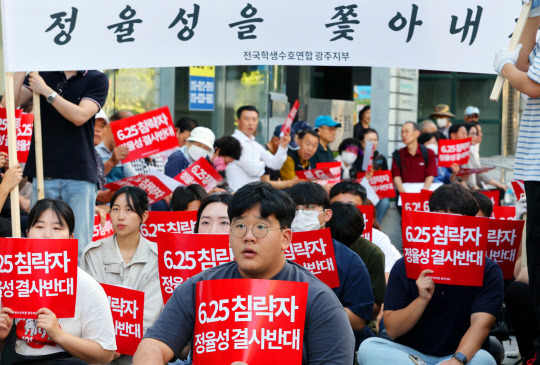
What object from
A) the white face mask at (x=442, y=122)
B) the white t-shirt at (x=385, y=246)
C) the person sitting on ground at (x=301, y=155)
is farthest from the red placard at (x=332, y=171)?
the white face mask at (x=442, y=122)

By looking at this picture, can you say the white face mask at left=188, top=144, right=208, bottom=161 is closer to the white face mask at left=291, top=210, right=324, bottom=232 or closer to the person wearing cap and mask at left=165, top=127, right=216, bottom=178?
the person wearing cap and mask at left=165, top=127, right=216, bottom=178

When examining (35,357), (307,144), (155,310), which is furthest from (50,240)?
(307,144)

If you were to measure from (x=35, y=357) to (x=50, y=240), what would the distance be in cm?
65

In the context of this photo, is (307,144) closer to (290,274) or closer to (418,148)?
(418,148)

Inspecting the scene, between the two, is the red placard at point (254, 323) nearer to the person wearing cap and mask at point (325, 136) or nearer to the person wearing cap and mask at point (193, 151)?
the person wearing cap and mask at point (193, 151)

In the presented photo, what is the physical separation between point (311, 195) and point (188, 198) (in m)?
1.21

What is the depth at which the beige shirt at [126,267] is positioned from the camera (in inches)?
228

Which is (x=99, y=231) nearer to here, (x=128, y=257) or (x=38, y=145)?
(x=38, y=145)

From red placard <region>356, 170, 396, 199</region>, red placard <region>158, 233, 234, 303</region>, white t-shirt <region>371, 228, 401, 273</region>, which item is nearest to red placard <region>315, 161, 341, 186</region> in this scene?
red placard <region>356, 170, 396, 199</region>

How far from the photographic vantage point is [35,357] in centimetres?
478

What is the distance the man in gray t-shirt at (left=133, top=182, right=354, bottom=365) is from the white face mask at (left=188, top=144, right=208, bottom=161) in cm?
614

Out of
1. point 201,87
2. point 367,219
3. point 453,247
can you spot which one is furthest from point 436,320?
point 201,87

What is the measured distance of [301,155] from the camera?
11203 mm

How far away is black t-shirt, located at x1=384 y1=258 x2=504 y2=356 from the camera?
5.16 metres
